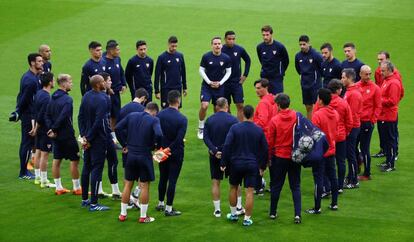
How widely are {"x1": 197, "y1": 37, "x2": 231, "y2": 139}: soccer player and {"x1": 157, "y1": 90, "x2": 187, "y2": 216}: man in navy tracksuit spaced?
16.3 feet

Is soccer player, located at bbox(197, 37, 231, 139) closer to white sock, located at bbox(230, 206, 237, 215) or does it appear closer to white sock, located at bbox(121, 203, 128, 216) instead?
white sock, located at bbox(230, 206, 237, 215)

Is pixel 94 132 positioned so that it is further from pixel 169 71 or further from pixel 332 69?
pixel 332 69

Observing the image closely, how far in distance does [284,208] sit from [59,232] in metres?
4.38

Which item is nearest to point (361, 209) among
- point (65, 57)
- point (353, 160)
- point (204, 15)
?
point (353, 160)

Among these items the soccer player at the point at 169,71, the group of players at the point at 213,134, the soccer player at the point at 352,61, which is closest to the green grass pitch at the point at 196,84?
the group of players at the point at 213,134

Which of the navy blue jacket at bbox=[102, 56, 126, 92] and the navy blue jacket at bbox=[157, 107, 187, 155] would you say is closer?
the navy blue jacket at bbox=[157, 107, 187, 155]

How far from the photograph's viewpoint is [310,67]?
66.0ft

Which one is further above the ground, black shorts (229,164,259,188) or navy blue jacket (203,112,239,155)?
navy blue jacket (203,112,239,155)

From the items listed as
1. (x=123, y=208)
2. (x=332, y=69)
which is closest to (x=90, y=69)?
(x=123, y=208)

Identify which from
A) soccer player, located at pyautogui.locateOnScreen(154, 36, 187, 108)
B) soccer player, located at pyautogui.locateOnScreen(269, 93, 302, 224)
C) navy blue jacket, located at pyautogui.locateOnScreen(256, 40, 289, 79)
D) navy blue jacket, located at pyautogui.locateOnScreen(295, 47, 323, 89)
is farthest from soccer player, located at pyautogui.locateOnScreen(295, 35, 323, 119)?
soccer player, located at pyautogui.locateOnScreen(269, 93, 302, 224)

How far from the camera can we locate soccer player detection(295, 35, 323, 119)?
20.0m

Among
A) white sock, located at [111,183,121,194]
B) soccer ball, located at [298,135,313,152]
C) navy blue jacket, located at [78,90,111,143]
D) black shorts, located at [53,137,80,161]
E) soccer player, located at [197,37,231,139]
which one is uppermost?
soccer player, located at [197,37,231,139]

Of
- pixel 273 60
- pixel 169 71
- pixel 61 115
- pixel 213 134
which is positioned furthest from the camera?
pixel 273 60

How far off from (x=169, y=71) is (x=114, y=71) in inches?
57.4
